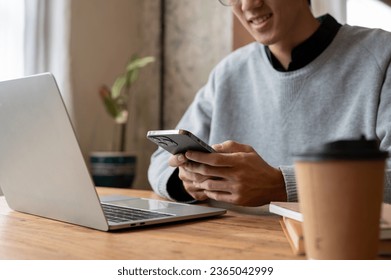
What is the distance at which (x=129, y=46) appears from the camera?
297 centimetres

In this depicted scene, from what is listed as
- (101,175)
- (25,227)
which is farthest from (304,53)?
(101,175)

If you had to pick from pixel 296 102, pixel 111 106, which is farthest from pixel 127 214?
pixel 111 106

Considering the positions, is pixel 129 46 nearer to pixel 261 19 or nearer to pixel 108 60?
pixel 108 60

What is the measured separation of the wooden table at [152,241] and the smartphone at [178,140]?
0.44ft

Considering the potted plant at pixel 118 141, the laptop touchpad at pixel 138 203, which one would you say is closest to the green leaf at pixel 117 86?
the potted plant at pixel 118 141

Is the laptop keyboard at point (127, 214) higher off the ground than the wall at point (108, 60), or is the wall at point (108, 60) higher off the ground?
the wall at point (108, 60)

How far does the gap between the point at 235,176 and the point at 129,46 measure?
2.18m

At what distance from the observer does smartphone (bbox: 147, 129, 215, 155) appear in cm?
80

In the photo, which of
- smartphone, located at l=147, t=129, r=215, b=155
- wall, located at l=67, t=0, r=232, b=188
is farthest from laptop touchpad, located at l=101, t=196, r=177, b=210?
wall, located at l=67, t=0, r=232, b=188

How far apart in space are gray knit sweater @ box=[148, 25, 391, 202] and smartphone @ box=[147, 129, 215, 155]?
263 mm

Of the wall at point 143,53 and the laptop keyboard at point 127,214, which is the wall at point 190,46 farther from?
the laptop keyboard at point 127,214

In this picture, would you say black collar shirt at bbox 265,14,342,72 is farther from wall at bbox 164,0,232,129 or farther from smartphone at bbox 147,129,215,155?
wall at bbox 164,0,232,129

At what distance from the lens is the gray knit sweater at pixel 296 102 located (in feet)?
4.16
